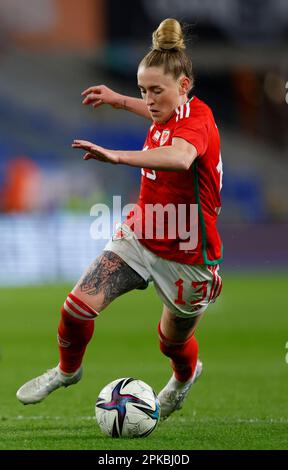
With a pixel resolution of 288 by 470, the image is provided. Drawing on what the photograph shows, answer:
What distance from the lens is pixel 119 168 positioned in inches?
993

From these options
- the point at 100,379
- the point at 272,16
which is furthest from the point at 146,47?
the point at 100,379

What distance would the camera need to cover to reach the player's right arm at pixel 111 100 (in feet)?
22.1

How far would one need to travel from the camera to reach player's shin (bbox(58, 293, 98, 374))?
6035 mm

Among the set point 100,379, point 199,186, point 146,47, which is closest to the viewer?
point 199,186

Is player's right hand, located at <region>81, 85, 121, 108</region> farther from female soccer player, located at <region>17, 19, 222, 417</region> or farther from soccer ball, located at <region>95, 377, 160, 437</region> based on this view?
soccer ball, located at <region>95, 377, 160, 437</region>

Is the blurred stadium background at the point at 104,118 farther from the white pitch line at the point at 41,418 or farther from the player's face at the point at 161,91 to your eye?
the player's face at the point at 161,91

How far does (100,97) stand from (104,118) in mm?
21146

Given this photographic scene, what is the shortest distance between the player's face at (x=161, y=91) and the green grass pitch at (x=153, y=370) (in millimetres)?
1801

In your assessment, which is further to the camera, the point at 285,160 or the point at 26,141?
the point at 285,160

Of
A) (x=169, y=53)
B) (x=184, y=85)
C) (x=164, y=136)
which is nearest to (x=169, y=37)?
(x=169, y=53)

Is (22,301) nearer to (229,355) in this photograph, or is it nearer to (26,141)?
(229,355)

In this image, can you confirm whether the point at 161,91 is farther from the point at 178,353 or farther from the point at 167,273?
the point at 178,353
